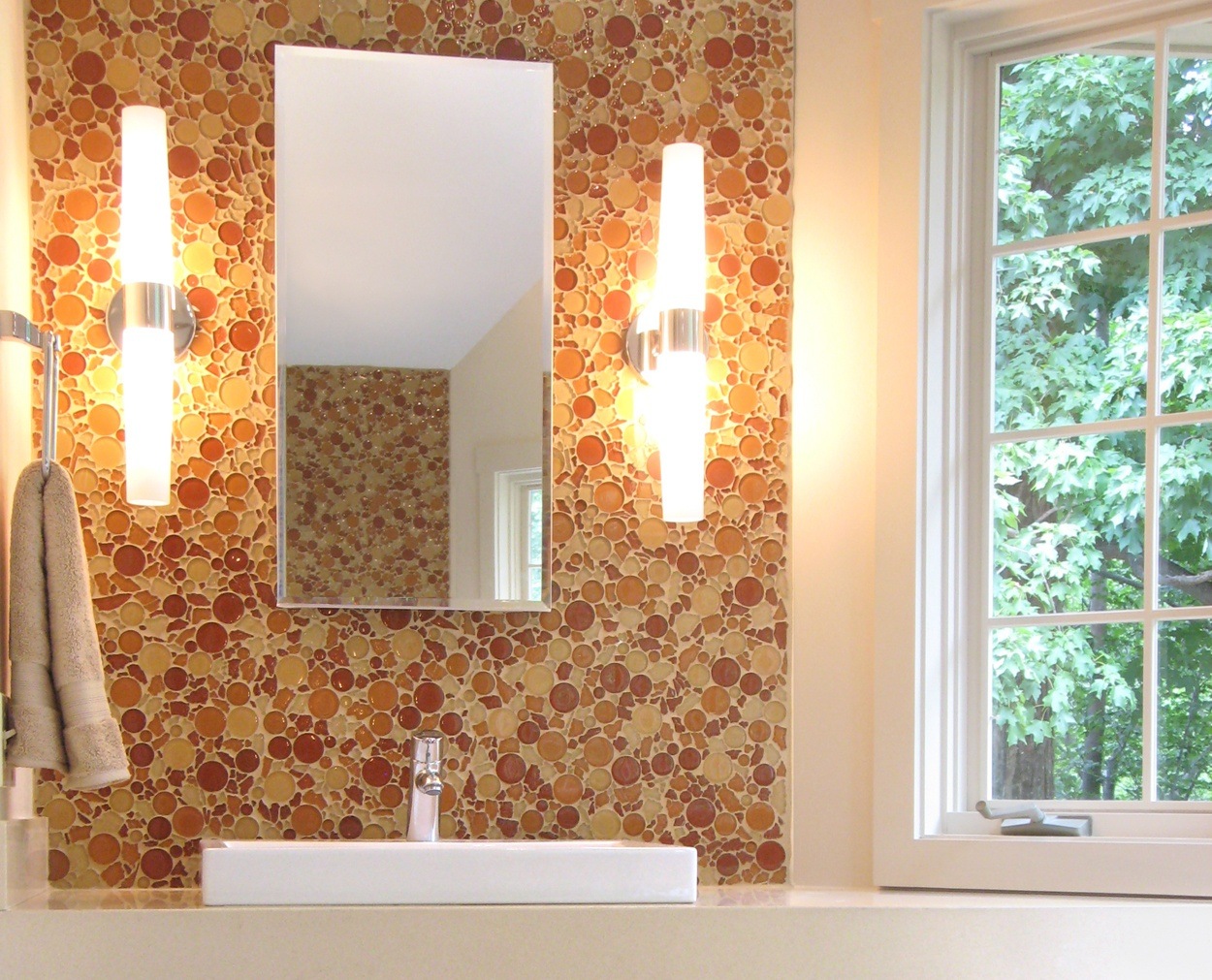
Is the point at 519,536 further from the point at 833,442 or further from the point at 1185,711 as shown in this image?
the point at 1185,711

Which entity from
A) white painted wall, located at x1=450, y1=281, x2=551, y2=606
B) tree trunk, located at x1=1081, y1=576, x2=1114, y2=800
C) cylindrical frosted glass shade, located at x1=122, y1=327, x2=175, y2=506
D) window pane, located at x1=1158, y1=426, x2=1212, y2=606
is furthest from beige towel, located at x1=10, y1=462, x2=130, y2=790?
window pane, located at x1=1158, y1=426, x2=1212, y2=606

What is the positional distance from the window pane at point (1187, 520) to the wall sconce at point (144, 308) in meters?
1.57

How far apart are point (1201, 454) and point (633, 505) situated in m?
0.91

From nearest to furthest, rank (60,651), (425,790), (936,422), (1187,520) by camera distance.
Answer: (60,651) → (425,790) → (1187,520) → (936,422)

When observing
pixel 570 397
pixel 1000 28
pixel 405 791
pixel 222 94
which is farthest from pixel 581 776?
pixel 1000 28

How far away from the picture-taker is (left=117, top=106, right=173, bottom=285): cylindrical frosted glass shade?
2166 millimetres

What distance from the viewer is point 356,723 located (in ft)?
7.53

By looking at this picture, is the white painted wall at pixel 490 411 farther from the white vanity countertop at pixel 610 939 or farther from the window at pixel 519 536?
the white vanity countertop at pixel 610 939

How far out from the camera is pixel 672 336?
89.7 inches

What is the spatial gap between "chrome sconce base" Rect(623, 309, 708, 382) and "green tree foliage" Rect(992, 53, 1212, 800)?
1.70 ft

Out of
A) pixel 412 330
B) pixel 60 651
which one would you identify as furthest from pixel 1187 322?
pixel 60 651

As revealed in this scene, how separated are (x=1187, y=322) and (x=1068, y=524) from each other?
1.22ft

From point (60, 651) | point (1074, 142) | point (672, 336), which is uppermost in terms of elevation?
point (1074, 142)

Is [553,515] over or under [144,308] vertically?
under
